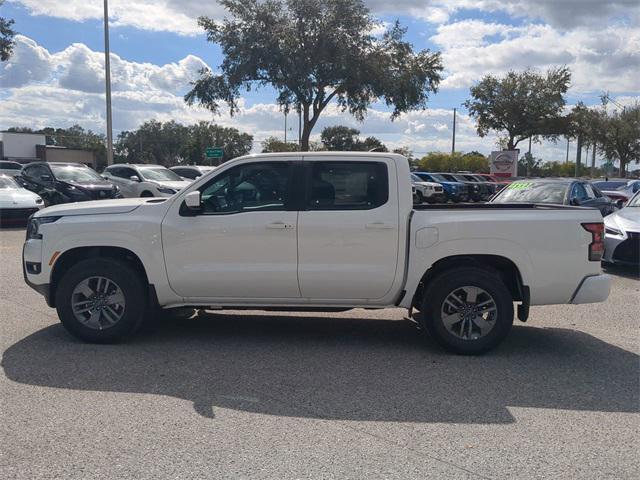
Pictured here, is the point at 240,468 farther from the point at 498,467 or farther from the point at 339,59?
the point at 339,59

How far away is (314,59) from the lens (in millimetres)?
27438

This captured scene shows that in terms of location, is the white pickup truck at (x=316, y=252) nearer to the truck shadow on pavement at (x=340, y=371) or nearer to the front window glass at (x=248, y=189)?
the front window glass at (x=248, y=189)

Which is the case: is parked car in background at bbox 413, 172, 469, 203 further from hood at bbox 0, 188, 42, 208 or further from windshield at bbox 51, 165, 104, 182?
hood at bbox 0, 188, 42, 208

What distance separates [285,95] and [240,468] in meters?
26.9

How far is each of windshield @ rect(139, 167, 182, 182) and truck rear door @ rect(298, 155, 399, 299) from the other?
1529 cm

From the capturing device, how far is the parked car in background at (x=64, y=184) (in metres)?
17.5

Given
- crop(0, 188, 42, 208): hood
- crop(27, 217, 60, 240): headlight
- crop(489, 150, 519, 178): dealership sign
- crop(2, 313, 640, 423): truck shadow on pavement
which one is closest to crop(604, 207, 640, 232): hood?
crop(2, 313, 640, 423): truck shadow on pavement

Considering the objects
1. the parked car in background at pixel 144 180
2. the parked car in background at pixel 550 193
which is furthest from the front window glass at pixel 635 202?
the parked car in background at pixel 144 180

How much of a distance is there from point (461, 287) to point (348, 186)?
1.42 metres

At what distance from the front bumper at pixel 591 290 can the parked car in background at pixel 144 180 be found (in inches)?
589

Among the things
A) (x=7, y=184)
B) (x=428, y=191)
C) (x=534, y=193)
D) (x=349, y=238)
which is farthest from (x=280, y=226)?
(x=428, y=191)

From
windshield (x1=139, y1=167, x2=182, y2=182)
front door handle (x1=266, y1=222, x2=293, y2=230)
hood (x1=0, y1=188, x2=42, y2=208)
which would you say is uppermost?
windshield (x1=139, y1=167, x2=182, y2=182)

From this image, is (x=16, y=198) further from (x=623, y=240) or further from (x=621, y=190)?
(x=621, y=190)

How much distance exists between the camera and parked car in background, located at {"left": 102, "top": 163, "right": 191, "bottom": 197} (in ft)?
62.6
